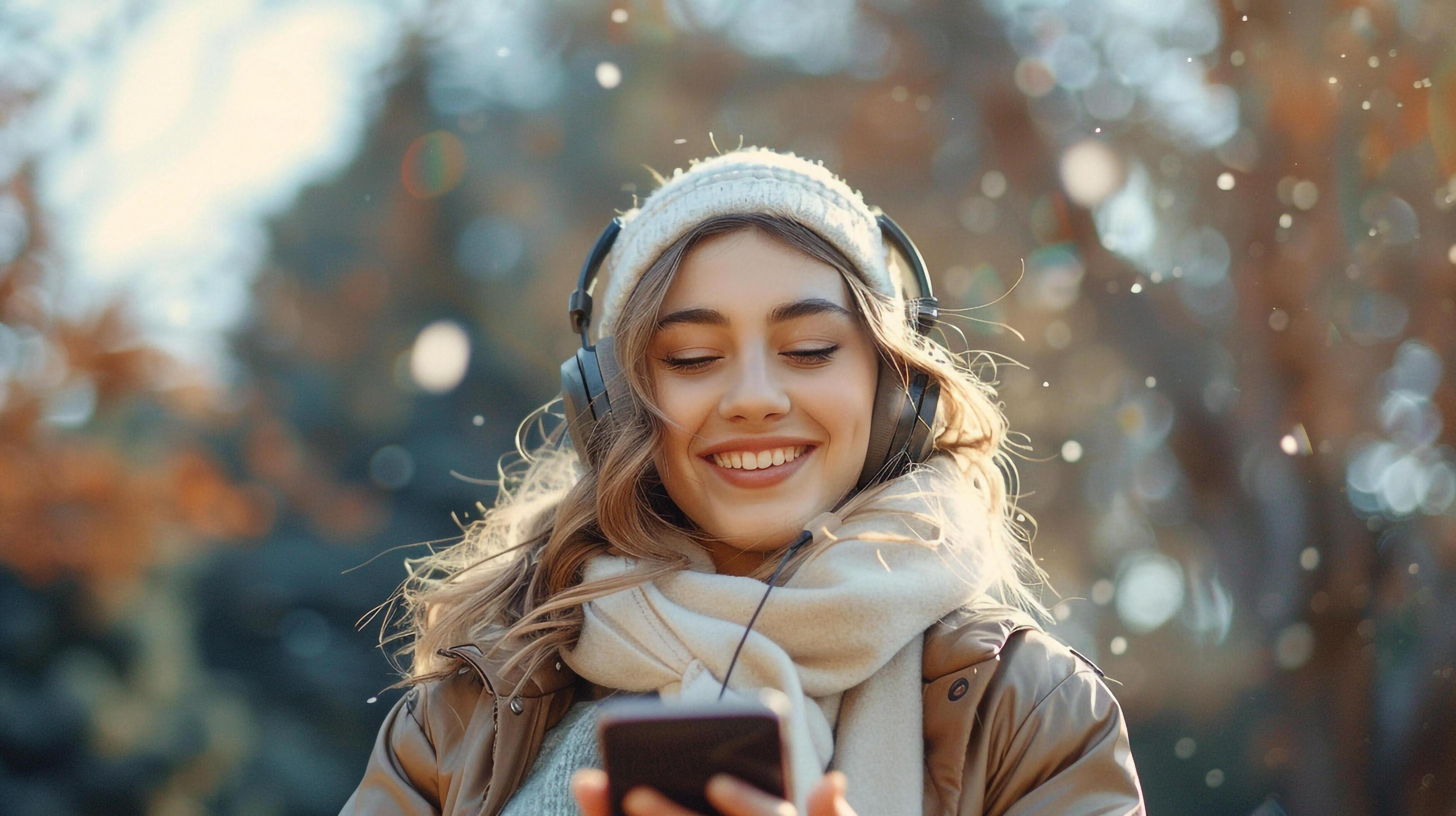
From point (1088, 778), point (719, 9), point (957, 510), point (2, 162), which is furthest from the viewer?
point (719, 9)

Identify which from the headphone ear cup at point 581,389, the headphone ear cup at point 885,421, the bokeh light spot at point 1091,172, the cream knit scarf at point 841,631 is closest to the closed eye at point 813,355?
the headphone ear cup at point 885,421

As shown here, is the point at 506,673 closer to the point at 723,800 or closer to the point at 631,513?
the point at 631,513

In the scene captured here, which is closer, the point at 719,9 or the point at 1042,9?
the point at 1042,9

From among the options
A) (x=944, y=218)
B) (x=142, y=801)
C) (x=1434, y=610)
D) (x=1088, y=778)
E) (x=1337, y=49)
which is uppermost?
(x=1337, y=49)

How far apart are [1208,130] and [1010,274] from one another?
0.92 metres

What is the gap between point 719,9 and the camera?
4.82 meters

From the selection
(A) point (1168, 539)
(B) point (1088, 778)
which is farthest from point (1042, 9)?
(B) point (1088, 778)

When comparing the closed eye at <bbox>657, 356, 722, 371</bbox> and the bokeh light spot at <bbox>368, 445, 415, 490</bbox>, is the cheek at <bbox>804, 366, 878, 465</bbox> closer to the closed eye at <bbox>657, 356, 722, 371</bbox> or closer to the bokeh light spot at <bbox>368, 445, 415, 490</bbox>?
the closed eye at <bbox>657, 356, 722, 371</bbox>

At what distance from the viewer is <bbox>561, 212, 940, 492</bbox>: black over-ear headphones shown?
5.90 feet

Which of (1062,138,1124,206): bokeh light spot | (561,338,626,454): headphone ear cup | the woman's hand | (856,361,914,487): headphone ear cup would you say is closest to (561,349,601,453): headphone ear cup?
(561,338,626,454): headphone ear cup

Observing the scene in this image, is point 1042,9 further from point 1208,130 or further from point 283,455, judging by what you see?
point 283,455

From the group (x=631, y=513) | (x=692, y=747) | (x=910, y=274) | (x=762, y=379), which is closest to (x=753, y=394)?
(x=762, y=379)

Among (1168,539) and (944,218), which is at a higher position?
(944,218)

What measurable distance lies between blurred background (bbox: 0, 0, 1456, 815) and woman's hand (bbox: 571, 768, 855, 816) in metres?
2.81
